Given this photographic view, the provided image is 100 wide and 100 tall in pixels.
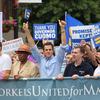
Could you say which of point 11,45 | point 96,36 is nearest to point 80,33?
point 96,36

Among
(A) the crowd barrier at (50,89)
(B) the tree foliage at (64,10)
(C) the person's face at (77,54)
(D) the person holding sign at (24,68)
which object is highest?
(C) the person's face at (77,54)

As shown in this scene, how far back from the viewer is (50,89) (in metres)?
9.48

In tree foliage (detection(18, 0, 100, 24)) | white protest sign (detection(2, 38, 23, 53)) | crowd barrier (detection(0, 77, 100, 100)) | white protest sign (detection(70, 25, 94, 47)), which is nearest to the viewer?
crowd barrier (detection(0, 77, 100, 100))

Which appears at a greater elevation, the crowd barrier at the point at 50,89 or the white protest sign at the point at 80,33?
the white protest sign at the point at 80,33

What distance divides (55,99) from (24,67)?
0.90m

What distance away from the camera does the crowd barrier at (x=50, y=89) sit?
9.30m

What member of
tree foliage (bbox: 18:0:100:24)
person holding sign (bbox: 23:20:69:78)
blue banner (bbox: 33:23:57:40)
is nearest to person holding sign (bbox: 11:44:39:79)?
person holding sign (bbox: 23:20:69:78)

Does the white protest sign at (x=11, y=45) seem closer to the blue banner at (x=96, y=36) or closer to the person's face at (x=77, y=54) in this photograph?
the blue banner at (x=96, y=36)

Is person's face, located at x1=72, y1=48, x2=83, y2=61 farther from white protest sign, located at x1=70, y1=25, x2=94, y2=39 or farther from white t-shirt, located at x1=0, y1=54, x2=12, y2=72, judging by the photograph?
white protest sign, located at x1=70, y1=25, x2=94, y2=39

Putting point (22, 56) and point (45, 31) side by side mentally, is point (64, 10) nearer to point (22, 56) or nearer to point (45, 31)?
point (45, 31)

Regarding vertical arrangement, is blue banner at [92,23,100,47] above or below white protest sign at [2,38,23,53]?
above

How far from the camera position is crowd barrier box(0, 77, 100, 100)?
9.30 metres

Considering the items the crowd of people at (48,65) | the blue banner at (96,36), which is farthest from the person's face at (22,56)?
the blue banner at (96,36)

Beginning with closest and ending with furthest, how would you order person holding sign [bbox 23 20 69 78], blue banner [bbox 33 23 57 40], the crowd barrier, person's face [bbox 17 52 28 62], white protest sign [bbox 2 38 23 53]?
the crowd barrier, person holding sign [bbox 23 20 69 78], person's face [bbox 17 52 28 62], white protest sign [bbox 2 38 23 53], blue banner [bbox 33 23 57 40]
